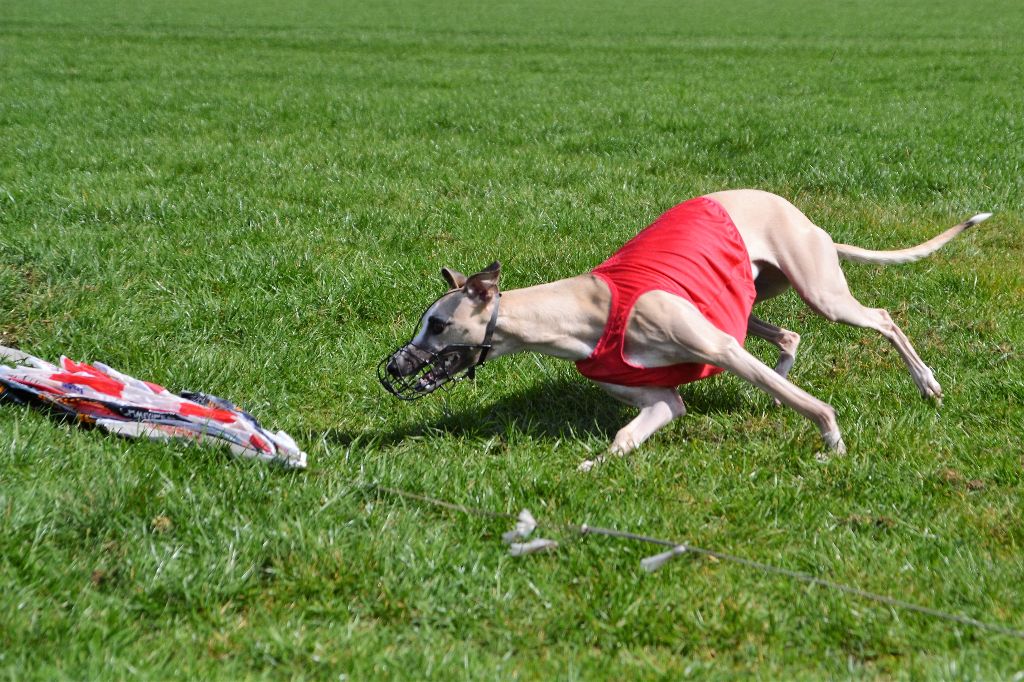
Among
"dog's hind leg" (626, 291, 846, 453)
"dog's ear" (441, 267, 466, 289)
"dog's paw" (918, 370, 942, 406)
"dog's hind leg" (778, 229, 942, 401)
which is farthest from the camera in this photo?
"dog's hind leg" (778, 229, 942, 401)

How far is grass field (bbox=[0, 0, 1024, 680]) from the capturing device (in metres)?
3.04

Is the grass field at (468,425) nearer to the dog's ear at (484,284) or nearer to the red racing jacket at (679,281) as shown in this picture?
the red racing jacket at (679,281)

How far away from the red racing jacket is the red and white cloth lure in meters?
1.51

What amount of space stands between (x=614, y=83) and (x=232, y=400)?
44.6 feet

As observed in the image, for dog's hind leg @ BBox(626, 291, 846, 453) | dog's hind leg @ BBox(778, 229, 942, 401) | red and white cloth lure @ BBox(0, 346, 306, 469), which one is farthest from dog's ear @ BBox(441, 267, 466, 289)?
dog's hind leg @ BBox(778, 229, 942, 401)

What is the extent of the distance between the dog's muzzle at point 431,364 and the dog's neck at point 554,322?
92mm

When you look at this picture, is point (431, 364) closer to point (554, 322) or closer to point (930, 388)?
point (554, 322)

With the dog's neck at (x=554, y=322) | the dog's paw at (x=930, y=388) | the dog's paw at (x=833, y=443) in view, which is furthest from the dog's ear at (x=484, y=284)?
the dog's paw at (x=930, y=388)

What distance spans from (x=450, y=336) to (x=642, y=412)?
96cm

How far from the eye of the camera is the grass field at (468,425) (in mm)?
3043

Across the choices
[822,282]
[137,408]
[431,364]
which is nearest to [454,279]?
[431,364]

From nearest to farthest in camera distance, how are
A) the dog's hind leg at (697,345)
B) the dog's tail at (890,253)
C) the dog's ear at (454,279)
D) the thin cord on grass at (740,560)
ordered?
1. the thin cord on grass at (740,560)
2. the dog's hind leg at (697,345)
3. the dog's ear at (454,279)
4. the dog's tail at (890,253)

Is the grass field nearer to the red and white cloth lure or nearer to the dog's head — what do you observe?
the red and white cloth lure

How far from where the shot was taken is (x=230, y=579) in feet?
10.5
